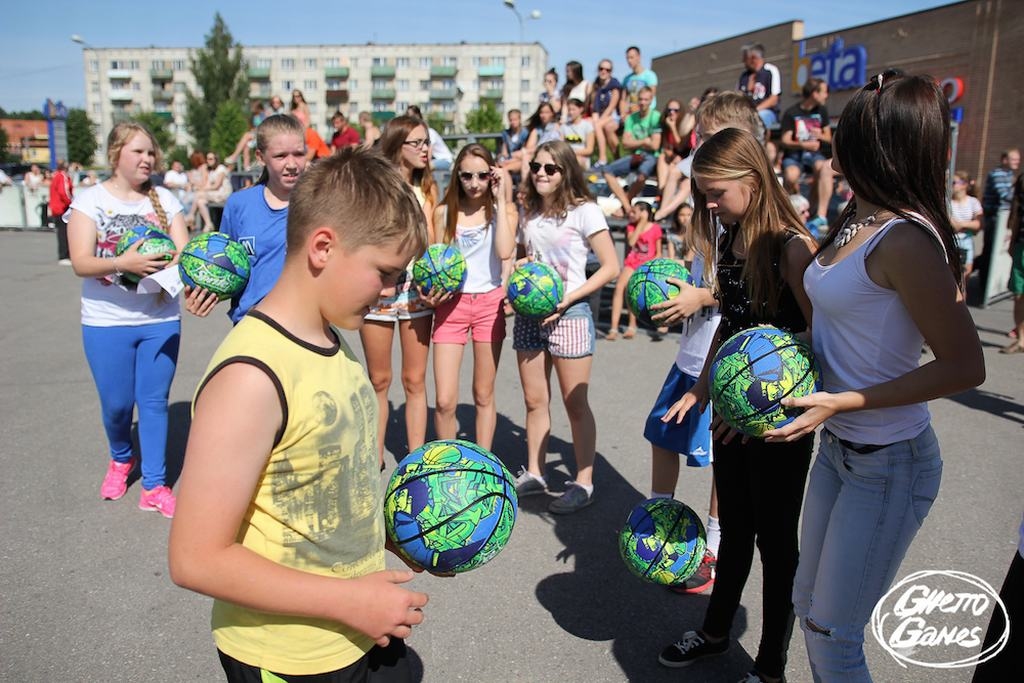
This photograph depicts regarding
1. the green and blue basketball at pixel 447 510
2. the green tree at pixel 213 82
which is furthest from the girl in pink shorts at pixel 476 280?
the green tree at pixel 213 82

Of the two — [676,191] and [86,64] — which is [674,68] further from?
[86,64]

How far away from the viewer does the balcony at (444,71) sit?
104m

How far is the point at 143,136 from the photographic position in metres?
4.33

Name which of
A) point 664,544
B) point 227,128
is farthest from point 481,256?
point 227,128

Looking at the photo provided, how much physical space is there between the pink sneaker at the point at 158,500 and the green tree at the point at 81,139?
10409 cm

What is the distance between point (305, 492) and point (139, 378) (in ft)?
11.1

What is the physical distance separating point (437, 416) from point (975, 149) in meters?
32.2

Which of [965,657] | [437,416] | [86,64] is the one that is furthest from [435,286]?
[86,64]

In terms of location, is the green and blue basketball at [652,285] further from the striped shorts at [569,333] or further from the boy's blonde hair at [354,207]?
the boy's blonde hair at [354,207]

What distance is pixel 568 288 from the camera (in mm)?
4566

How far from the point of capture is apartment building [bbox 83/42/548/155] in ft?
335

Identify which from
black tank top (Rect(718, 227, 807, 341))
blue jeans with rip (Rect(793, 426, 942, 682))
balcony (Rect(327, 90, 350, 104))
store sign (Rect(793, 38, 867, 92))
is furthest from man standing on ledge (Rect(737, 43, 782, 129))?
balcony (Rect(327, 90, 350, 104))

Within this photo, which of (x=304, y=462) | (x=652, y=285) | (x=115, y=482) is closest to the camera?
(x=304, y=462)

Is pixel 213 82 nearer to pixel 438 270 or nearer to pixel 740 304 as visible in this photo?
pixel 438 270
